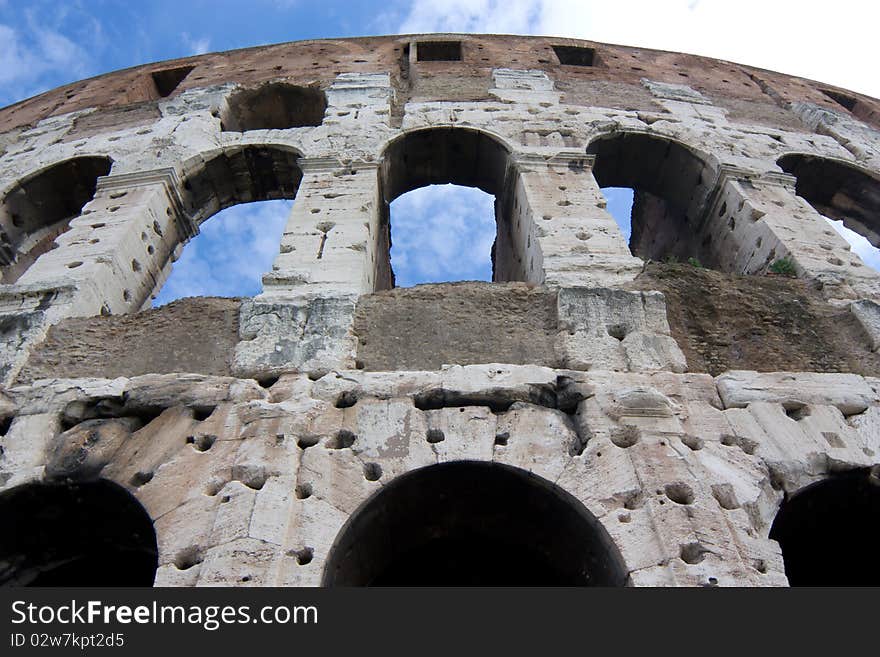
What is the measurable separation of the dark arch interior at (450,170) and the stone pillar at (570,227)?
58cm

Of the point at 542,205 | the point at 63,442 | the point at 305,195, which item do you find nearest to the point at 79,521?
the point at 63,442

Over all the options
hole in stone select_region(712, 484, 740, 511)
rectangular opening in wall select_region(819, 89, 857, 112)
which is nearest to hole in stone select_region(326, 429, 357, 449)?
hole in stone select_region(712, 484, 740, 511)

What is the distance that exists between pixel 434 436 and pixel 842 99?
1161cm

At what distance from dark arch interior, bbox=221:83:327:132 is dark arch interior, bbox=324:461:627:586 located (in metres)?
7.23

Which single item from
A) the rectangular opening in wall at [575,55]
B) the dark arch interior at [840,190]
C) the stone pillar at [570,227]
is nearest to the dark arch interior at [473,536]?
the stone pillar at [570,227]

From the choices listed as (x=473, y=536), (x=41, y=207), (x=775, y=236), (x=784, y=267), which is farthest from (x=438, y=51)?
(x=473, y=536)

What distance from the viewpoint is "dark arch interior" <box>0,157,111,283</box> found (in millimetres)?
8320

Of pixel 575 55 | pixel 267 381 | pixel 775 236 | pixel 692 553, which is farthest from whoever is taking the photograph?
pixel 575 55

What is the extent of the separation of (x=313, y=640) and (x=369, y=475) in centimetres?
116

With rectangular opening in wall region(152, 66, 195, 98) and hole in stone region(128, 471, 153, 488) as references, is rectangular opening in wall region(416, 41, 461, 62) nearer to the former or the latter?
rectangular opening in wall region(152, 66, 195, 98)

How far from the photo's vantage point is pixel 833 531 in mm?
4605

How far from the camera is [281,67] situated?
10906 millimetres

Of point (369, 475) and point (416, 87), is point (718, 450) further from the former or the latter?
point (416, 87)

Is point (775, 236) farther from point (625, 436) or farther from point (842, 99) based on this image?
point (842, 99)
